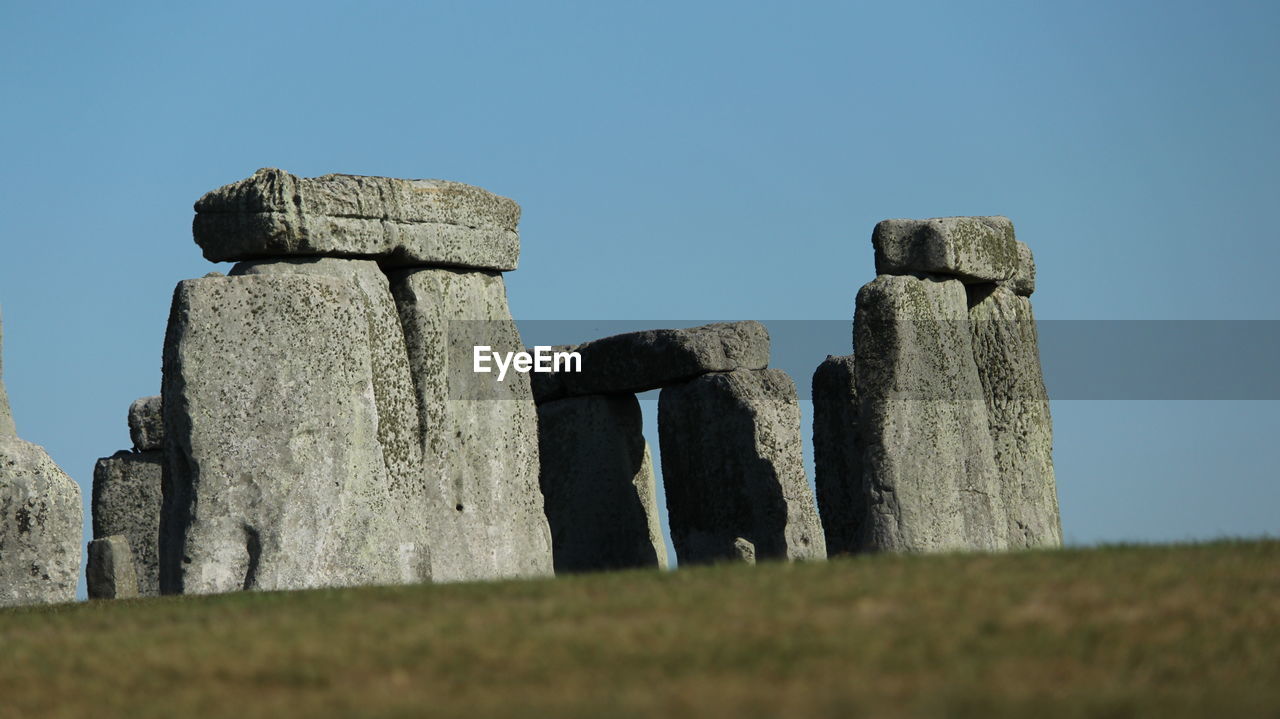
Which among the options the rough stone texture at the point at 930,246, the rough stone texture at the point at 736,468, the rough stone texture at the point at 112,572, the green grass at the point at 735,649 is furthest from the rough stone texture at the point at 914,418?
the rough stone texture at the point at 112,572

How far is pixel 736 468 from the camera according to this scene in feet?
64.3

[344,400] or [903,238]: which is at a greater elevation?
[903,238]

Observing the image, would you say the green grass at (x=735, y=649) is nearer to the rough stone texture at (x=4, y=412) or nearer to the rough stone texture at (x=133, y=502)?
the rough stone texture at (x=4, y=412)

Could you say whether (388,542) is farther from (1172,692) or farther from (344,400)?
(1172,692)

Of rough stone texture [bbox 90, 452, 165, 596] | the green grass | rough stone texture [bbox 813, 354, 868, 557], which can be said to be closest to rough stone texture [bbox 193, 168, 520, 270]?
rough stone texture [bbox 813, 354, 868, 557]

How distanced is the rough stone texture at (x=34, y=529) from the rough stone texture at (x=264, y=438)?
174cm

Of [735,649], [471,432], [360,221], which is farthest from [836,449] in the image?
[735,649]

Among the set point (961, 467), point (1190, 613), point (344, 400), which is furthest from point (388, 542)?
point (1190, 613)

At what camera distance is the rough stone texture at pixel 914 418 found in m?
15.0

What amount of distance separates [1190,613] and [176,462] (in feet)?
24.6

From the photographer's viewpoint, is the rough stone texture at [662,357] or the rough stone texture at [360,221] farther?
the rough stone texture at [662,357]

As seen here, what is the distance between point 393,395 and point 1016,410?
6.06 m

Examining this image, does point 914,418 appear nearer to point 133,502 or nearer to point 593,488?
point 593,488

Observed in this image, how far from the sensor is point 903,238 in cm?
1609
